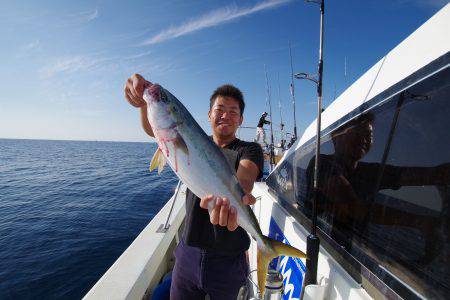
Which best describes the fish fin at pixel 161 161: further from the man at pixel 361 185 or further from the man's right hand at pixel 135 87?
the man at pixel 361 185

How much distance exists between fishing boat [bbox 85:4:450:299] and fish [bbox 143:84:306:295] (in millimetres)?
381

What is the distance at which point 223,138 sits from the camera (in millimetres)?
2887

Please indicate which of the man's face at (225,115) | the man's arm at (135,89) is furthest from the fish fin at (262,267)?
the man's arm at (135,89)

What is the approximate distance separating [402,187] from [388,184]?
4.3 inches

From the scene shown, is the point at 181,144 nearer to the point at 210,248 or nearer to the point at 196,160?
the point at 196,160

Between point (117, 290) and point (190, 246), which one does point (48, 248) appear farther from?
point (190, 246)

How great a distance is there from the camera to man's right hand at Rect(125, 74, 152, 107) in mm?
2330

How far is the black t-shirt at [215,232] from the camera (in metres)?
A: 2.46

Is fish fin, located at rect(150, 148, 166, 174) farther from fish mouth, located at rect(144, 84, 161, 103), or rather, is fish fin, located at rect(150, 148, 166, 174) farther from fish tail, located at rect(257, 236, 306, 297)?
fish tail, located at rect(257, 236, 306, 297)

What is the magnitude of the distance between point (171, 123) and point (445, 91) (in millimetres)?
1829

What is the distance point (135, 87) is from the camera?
2.32 metres

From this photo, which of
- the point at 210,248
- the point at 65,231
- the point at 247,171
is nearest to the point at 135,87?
the point at 247,171

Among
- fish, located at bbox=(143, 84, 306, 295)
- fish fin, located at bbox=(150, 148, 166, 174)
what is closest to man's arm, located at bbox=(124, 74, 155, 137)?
fish, located at bbox=(143, 84, 306, 295)

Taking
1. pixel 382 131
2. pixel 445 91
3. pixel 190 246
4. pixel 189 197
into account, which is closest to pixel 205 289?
pixel 190 246
